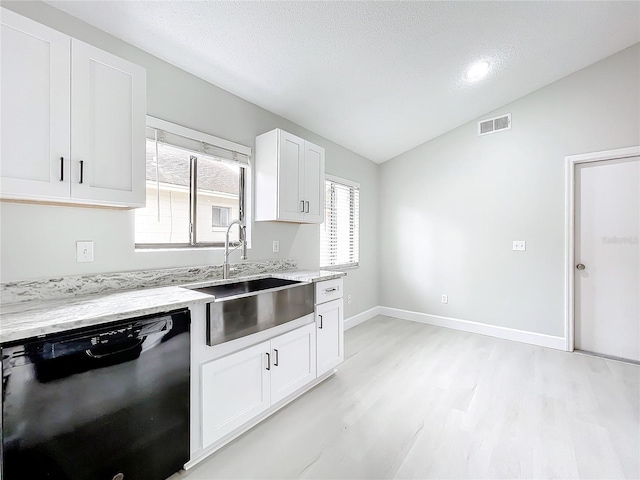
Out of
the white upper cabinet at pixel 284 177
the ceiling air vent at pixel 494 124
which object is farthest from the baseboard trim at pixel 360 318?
the ceiling air vent at pixel 494 124

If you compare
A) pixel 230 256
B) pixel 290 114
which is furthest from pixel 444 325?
pixel 290 114

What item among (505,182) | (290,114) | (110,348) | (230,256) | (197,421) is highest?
(290,114)

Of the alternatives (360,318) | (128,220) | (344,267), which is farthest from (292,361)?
(360,318)

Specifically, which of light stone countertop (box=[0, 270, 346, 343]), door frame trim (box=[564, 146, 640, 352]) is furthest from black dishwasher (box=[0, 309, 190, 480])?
door frame trim (box=[564, 146, 640, 352])

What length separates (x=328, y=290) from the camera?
2580mm

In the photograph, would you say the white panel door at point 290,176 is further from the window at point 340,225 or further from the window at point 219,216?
the window at point 340,225

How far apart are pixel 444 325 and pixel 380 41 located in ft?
11.9

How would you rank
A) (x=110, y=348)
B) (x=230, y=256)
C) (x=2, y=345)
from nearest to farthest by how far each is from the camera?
(x=2, y=345) → (x=110, y=348) → (x=230, y=256)

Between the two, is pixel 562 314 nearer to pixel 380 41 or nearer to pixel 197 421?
pixel 380 41

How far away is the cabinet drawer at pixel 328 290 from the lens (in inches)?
97.0

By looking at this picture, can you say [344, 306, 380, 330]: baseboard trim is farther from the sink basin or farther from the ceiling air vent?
the ceiling air vent

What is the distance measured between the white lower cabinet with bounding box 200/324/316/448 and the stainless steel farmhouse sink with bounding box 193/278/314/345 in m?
0.13

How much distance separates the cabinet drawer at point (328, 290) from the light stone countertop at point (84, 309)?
41.7 inches

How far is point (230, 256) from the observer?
2.56 metres
